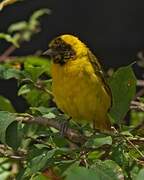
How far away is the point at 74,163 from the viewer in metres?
1.28

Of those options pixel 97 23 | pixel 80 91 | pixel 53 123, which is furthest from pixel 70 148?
pixel 97 23

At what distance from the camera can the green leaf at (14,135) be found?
1.45 meters

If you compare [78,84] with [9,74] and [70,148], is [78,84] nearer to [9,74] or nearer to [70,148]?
[9,74]

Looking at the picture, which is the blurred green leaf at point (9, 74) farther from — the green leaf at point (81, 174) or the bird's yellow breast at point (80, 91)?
the green leaf at point (81, 174)

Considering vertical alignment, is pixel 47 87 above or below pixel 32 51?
above

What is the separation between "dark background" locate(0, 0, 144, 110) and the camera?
520cm

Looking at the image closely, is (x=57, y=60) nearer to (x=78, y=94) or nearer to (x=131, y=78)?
(x=78, y=94)

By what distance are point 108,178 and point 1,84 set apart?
154 inches

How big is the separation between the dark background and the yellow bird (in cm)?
315

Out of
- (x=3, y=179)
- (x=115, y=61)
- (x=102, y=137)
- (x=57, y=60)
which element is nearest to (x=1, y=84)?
(x=115, y=61)

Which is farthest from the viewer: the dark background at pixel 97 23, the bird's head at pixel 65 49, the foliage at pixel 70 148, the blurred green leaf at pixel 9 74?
the dark background at pixel 97 23

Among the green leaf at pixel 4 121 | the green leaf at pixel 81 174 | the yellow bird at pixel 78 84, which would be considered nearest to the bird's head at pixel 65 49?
the yellow bird at pixel 78 84

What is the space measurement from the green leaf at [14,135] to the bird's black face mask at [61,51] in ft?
1.84

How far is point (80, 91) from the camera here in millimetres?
1897
